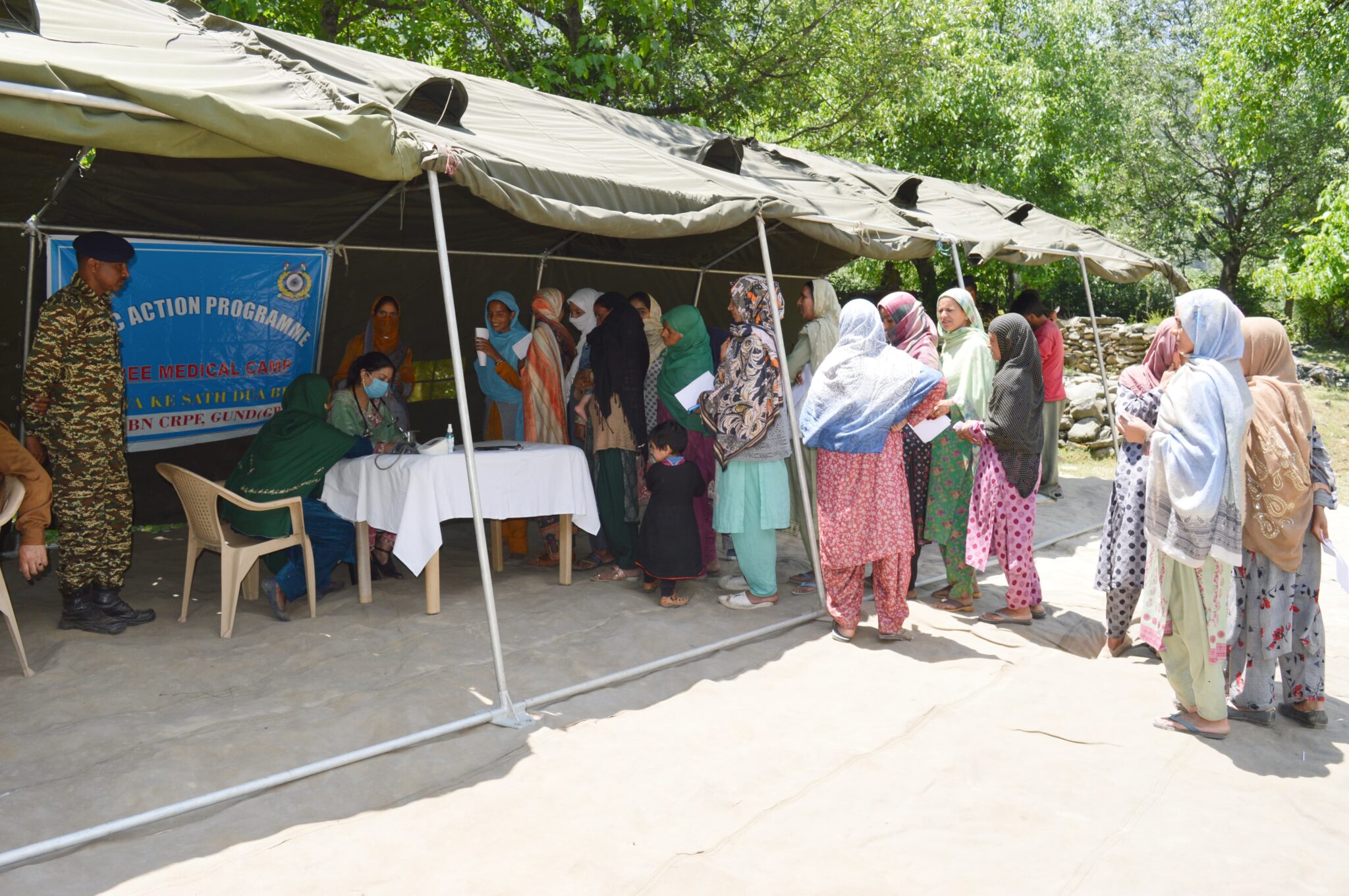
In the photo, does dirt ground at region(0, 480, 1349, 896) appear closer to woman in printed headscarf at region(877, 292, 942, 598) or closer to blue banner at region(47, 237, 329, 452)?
woman in printed headscarf at region(877, 292, 942, 598)

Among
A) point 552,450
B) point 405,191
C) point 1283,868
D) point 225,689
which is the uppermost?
point 405,191

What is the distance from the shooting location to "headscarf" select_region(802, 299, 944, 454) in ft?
15.1

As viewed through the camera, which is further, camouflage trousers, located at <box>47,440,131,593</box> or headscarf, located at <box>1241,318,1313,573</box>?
camouflage trousers, located at <box>47,440,131,593</box>

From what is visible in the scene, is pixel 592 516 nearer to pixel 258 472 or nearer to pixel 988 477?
pixel 258 472

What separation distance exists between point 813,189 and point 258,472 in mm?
4338

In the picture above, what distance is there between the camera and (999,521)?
194 inches

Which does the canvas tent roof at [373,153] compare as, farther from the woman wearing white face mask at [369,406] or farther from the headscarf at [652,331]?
the woman wearing white face mask at [369,406]

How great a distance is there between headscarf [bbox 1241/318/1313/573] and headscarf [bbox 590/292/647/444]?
3131 millimetres

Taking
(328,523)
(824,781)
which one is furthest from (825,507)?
(328,523)

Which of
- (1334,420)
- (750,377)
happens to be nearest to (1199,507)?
(750,377)

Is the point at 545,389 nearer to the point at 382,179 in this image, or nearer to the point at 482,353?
the point at 482,353

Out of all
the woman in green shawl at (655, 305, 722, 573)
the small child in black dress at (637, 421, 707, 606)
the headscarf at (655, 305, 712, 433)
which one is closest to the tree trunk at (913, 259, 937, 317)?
the woman in green shawl at (655, 305, 722, 573)

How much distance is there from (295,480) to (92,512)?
877 mm

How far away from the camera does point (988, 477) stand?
4914mm
